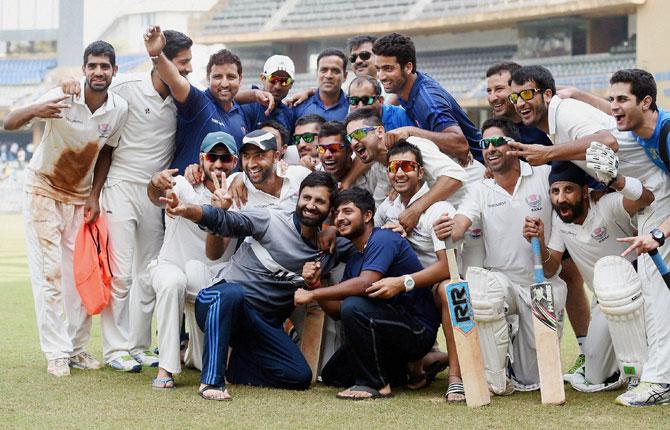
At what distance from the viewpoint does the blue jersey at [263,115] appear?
25.8 ft

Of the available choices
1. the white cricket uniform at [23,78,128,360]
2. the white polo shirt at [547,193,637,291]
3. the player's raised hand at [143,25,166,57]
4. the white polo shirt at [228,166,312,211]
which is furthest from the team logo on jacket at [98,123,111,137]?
the white polo shirt at [547,193,637,291]

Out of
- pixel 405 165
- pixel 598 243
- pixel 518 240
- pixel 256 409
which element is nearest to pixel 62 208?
pixel 256 409

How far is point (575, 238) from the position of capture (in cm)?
636

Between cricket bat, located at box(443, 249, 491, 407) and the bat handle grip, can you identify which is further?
the bat handle grip

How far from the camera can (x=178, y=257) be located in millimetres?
6770

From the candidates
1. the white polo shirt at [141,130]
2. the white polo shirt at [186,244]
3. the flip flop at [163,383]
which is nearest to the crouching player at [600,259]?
the white polo shirt at [186,244]

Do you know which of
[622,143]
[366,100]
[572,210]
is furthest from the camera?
[366,100]

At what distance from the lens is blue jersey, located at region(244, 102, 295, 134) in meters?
7.86

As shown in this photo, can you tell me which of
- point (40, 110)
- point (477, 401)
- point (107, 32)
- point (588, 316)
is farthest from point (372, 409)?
point (107, 32)

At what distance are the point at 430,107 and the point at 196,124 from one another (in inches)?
67.2

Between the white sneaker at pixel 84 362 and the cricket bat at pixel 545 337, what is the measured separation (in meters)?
3.13

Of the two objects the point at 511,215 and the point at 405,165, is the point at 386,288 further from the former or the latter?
the point at 511,215

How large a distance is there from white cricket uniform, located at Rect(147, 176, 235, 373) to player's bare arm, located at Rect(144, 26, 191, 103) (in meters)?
0.69

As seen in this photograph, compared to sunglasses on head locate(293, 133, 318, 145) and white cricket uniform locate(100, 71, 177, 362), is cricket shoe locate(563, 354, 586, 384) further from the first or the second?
white cricket uniform locate(100, 71, 177, 362)
